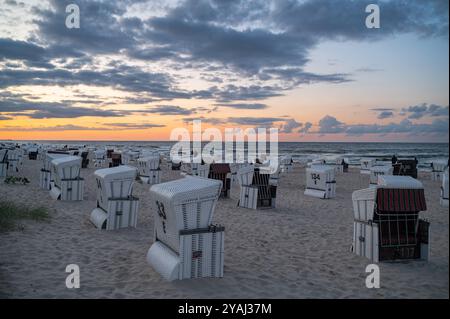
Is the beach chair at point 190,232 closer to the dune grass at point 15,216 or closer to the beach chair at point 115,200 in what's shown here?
the beach chair at point 115,200

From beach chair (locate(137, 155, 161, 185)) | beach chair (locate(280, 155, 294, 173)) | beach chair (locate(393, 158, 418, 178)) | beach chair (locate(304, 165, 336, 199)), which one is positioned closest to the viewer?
beach chair (locate(304, 165, 336, 199))

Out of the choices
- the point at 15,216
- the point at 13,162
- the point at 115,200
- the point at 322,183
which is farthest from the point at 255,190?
the point at 13,162

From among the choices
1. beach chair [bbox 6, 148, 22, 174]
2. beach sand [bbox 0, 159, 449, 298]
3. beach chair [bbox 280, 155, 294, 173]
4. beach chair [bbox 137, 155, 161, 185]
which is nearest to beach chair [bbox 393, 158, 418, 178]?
beach chair [bbox 280, 155, 294, 173]

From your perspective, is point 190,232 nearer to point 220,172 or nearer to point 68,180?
point 68,180

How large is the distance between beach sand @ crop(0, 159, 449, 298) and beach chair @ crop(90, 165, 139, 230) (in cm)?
30

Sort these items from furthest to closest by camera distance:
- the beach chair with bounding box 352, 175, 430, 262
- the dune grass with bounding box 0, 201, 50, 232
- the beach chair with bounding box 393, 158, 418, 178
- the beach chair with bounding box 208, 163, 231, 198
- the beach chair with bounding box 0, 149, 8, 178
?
the beach chair with bounding box 393, 158, 418, 178, the beach chair with bounding box 0, 149, 8, 178, the beach chair with bounding box 208, 163, 231, 198, the dune grass with bounding box 0, 201, 50, 232, the beach chair with bounding box 352, 175, 430, 262

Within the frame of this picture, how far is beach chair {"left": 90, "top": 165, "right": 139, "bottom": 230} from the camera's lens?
961 centimetres

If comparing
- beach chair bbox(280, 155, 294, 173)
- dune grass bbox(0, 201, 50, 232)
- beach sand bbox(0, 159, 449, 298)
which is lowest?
beach sand bbox(0, 159, 449, 298)

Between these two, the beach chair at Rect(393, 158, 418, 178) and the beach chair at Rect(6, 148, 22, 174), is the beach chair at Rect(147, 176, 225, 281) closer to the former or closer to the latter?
the beach chair at Rect(6, 148, 22, 174)

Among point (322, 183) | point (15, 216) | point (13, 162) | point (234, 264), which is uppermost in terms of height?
point (13, 162)

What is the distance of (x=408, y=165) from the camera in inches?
1025

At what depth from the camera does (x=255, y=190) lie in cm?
1346

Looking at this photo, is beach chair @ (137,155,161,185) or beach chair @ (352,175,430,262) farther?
beach chair @ (137,155,161,185)

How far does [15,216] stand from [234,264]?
619cm
